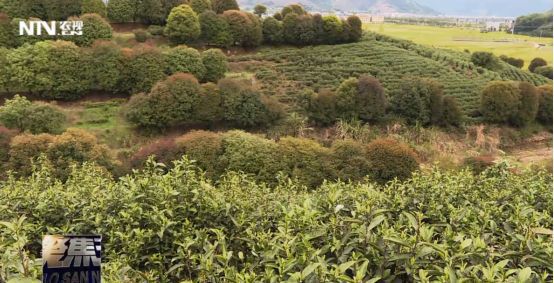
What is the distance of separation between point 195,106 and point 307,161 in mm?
9249

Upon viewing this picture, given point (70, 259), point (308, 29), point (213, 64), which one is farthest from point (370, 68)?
point (70, 259)

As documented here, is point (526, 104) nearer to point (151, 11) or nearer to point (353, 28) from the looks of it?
point (353, 28)

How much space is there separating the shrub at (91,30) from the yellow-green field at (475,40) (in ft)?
91.2

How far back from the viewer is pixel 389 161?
18.6 meters

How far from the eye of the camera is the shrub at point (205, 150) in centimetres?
1844

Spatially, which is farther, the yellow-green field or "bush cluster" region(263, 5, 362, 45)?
Answer: the yellow-green field

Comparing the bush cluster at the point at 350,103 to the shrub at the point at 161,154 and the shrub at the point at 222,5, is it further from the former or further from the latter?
the shrub at the point at 222,5

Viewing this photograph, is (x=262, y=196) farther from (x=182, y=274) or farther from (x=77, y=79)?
(x=77, y=79)

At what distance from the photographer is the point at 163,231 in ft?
9.89

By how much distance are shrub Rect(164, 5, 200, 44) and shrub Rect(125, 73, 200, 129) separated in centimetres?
1026

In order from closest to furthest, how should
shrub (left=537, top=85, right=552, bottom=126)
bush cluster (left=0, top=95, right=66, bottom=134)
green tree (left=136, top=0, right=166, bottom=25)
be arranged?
bush cluster (left=0, top=95, right=66, bottom=134) → shrub (left=537, top=85, right=552, bottom=126) → green tree (left=136, top=0, right=166, bottom=25)

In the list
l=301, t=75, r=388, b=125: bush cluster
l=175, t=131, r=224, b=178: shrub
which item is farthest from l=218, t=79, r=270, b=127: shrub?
l=175, t=131, r=224, b=178: shrub

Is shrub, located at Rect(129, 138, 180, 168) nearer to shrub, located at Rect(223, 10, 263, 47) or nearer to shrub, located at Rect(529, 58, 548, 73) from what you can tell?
shrub, located at Rect(223, 10, 263, 47)

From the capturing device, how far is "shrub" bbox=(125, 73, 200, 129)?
24.9 m
